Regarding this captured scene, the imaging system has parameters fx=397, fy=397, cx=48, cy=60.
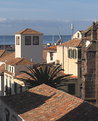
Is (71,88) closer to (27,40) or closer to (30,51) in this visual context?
(27,40)

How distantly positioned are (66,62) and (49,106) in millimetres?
26335

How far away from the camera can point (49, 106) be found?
28.8 m

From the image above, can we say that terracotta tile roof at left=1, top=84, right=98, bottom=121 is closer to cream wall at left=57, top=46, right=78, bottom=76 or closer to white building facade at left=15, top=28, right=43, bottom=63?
cream wall at left=57, top=46, right=78, bottom=76

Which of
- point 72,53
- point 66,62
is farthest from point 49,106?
point 66,62

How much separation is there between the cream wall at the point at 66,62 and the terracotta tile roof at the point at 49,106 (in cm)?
1671

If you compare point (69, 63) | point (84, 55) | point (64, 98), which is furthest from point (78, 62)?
point (64, 98)

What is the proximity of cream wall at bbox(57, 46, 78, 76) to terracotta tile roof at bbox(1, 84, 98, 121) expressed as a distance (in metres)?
16.7

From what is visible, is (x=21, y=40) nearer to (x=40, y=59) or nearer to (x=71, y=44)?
(x=40, y=59)

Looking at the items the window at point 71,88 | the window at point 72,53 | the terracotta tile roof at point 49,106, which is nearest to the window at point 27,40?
the window at point 72,53

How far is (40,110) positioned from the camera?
28.5 metres

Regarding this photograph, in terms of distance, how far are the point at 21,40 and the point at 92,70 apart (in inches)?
1259

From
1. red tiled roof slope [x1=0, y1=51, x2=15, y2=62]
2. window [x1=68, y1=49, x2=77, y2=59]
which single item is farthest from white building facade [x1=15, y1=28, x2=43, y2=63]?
window [x1=68, y1=49, x2=77, y2=59]

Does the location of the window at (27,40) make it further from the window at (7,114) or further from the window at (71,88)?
the window at (7,114)

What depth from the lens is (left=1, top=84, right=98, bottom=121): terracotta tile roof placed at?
980 inches
